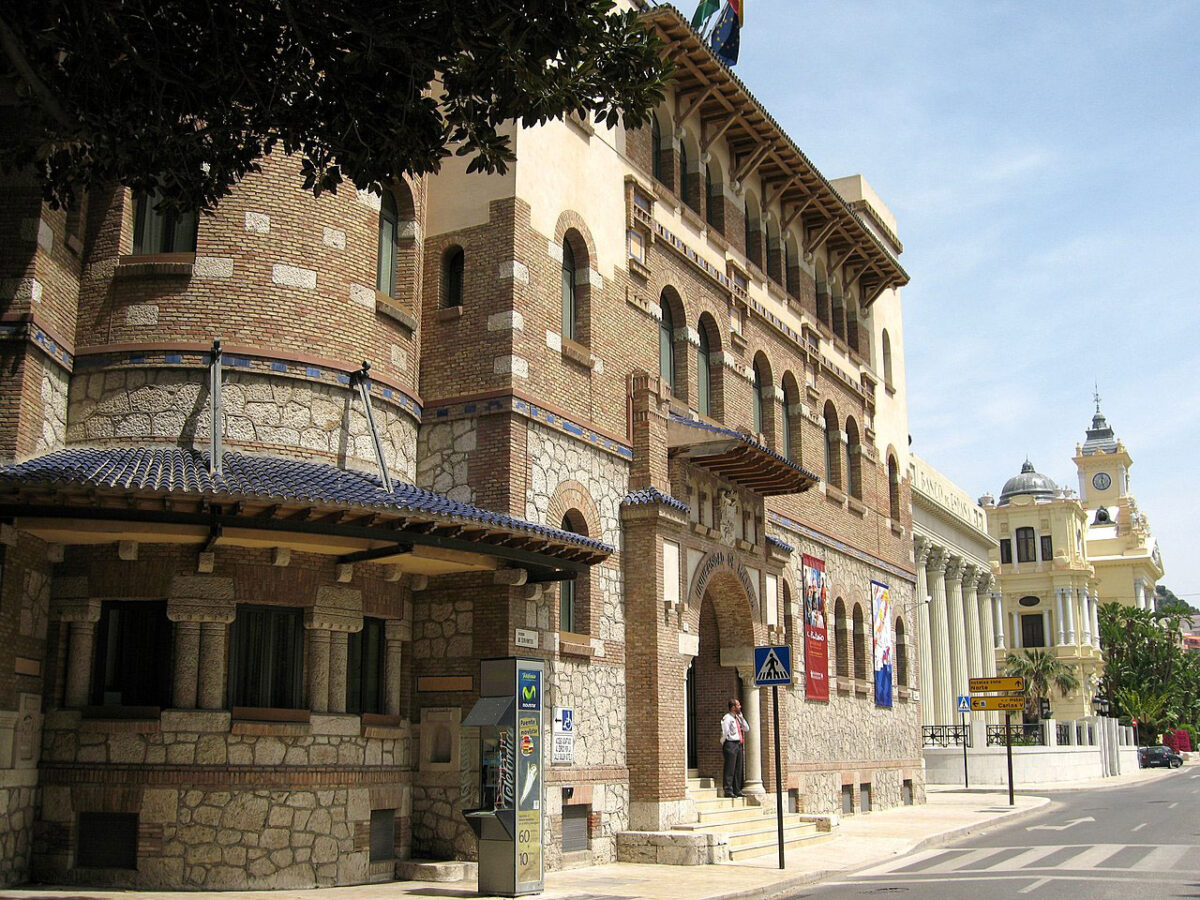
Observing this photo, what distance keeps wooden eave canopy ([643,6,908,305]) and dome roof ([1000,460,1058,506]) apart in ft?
243

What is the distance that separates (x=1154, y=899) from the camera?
14.0 m

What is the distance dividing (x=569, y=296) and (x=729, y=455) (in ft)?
13.0

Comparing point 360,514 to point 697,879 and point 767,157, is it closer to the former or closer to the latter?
point 697,879

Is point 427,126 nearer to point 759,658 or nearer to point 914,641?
point 759,658

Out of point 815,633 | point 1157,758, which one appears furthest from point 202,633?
point 1157,758

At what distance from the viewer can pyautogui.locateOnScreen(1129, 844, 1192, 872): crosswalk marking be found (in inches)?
692

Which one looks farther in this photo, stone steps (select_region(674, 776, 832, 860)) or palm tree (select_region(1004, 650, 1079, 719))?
palm tree (select_region(1004, 650, 1079, 719))

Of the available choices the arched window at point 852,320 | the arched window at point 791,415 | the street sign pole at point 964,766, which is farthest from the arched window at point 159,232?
the street sign pole at point 964,766

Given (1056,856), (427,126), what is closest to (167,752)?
(427,126)

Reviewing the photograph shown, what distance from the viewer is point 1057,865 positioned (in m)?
18.1

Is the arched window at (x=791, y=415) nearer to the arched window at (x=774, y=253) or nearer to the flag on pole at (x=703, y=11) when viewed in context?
the arched window at (x=774, y=253)

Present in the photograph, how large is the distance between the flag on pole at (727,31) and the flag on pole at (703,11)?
298 mm

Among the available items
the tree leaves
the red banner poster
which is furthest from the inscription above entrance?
the tree leaves

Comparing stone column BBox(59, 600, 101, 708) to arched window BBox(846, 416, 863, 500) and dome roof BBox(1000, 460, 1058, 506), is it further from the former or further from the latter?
dome roof BBox(1000, 460, 1058, 506)
